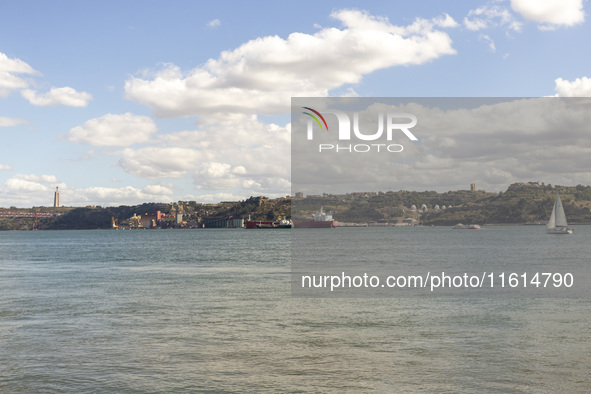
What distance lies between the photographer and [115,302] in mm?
30469

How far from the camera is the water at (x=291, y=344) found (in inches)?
571

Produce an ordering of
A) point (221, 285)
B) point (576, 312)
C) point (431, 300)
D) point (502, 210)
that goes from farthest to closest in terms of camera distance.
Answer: point (502, 210)
point (221, 285)
point (431, 300)
point (576, 312)

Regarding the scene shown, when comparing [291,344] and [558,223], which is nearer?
[291,344]

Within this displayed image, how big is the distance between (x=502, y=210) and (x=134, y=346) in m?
196

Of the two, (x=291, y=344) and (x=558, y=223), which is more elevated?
(x=558, y=223)

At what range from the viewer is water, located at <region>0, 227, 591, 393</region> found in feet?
47.6

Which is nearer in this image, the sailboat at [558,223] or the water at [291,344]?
the water at [291,344]

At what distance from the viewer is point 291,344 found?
18922mm

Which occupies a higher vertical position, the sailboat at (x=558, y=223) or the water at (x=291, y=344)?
the sailboat at (x=558, y=223)

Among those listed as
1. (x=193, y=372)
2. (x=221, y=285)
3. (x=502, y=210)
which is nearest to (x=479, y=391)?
(x=193, y=372)

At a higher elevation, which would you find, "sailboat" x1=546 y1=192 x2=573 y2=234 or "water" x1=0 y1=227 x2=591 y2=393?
"sailboat" x1=546 y1=192 x2=573 y2=234

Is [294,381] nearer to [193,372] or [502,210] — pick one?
[193,372]

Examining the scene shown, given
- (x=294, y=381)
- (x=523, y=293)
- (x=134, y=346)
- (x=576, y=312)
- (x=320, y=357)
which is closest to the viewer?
(x=294, y=381)

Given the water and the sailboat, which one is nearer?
the water
